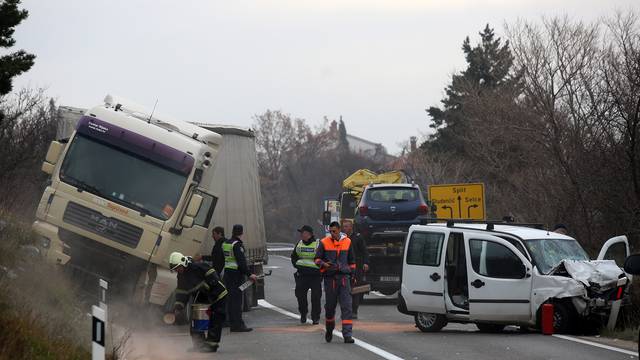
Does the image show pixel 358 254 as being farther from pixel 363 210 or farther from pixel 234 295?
pixel 234 295

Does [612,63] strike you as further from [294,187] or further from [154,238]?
[294,187]

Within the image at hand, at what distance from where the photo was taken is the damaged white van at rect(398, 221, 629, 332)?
16.6m

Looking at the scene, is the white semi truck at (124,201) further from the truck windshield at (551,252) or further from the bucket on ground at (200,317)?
the truck windshield at (551,252)

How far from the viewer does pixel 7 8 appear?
20.9m

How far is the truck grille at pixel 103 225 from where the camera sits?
17922mm

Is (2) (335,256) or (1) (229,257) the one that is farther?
(1) (229,257)

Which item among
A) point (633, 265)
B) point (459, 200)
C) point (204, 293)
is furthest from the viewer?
point (459, 200)

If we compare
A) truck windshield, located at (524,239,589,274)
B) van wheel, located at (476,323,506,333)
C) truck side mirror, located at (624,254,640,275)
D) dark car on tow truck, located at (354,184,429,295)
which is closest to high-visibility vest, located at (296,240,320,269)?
van wheel, located at (476,323,506,333)

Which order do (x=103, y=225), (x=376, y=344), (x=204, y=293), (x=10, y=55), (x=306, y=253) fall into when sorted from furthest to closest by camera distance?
(x=10, y=55) → (x=306, y=253) → (x=103, y=225) → (x=376, y=344) → (x=204, y=293)

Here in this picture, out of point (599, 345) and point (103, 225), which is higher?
point (103, 225)

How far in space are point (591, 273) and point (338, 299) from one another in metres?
3.94

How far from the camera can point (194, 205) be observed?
1795 cm

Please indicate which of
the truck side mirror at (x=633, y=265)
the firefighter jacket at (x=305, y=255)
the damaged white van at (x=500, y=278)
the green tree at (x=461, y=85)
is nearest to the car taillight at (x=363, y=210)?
the firefighter jacket at (x=305, y=255)

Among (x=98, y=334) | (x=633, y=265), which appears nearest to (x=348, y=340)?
(x=98, y=334)
